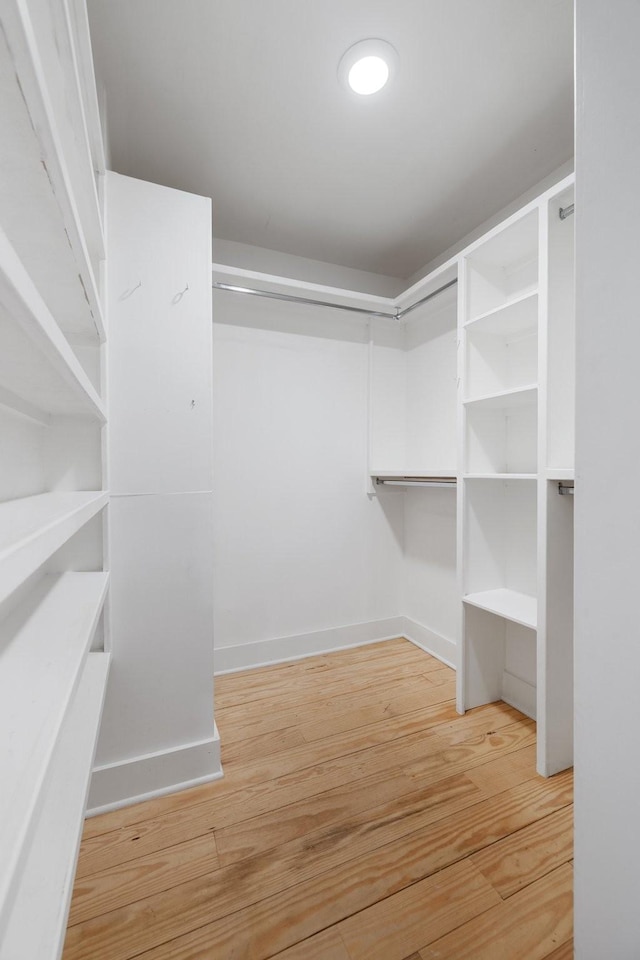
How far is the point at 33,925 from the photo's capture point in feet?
1.63

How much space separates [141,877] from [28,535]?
121 centimetres

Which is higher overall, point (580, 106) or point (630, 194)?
point (580, 106)

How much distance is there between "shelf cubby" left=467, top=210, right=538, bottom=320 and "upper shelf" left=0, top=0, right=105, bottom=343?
1.51 metres

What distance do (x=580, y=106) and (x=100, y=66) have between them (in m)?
1.58

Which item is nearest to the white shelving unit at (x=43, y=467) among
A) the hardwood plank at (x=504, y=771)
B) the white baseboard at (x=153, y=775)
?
the white baseboard at (x=153, y=775)

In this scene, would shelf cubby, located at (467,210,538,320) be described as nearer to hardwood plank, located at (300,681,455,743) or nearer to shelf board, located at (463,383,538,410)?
shelf board, located at (463,383,538,410)

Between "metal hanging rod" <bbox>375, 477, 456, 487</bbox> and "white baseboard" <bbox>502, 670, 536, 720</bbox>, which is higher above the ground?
"metal hanging rod" <bbox>375, 477, 456, 487</bbox>

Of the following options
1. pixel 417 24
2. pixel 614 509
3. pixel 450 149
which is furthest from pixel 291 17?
pixel 614 509

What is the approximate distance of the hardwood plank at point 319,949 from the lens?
0.94 meters

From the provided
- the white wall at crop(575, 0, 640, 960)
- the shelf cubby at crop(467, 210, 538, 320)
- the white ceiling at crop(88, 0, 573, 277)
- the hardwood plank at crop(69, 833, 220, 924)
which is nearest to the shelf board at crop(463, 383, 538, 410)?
the shelf cubby at crop(467, 210, 538, 320)

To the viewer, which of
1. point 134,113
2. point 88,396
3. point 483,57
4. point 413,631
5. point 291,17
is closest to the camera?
point 88,396

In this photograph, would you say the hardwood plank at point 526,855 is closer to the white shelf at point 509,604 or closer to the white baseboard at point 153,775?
the white shelf at point 509,604

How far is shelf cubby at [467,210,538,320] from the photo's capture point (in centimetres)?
172

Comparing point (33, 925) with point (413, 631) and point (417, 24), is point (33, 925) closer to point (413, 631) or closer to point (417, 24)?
point (417, 24)
